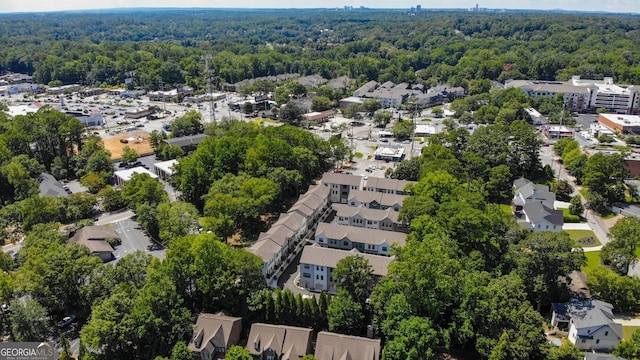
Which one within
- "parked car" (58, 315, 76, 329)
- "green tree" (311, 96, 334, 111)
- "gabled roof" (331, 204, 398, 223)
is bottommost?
"parked car" (58, 315, 76, 329)

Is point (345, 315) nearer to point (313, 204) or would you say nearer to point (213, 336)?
point (213, 336)

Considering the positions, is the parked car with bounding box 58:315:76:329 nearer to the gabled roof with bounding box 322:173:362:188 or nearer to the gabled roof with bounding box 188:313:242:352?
the gabled roof with bounding box 188:313:242:352

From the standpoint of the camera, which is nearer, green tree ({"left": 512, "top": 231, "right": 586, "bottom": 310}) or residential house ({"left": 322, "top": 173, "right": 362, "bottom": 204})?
green tree ({"left": 512, "top": 231, "right": 586, "bottom": 310})

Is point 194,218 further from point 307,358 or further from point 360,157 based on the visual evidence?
point 360,157

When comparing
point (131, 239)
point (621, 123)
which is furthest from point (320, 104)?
point (131, 239)

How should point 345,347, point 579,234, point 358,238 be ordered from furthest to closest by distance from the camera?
point 579,234, point 358,238, point 345,347

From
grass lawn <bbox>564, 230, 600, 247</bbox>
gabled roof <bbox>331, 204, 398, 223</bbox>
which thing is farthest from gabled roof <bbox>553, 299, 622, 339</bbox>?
gabled roof <bbox>331, 204, 398, 223</bbox>

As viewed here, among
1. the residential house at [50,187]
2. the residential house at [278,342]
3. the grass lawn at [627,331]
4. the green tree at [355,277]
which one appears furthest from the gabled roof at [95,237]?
the grass lawn at [627,331]

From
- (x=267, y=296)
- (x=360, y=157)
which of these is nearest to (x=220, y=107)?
(x=360, y=157)
